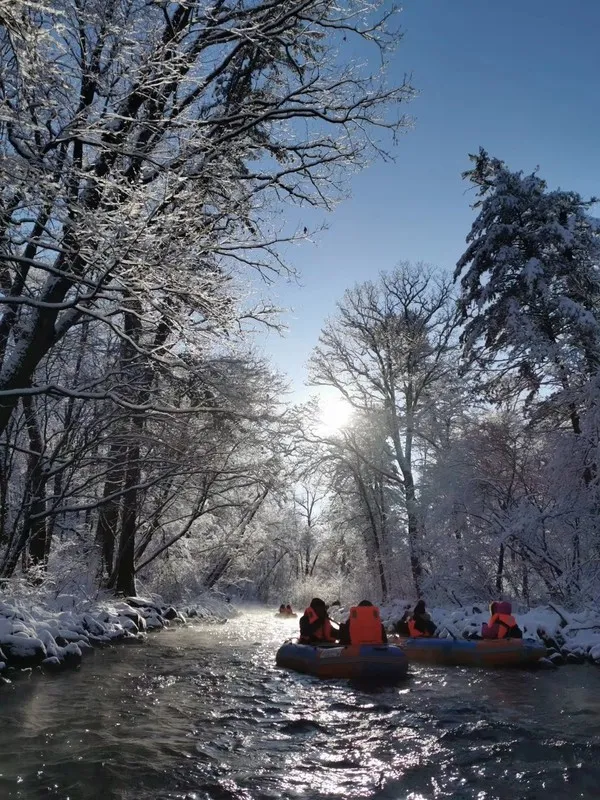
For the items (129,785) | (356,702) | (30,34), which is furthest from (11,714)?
(30,34)

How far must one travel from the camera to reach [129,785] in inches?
186

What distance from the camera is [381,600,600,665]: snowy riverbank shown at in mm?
11117

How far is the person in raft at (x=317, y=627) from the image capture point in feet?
37.9

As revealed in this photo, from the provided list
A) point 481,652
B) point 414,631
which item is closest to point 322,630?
point 414,631

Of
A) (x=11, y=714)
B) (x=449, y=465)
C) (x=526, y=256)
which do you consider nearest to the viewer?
(x=11, y=714)

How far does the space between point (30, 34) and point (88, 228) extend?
1.72 metres

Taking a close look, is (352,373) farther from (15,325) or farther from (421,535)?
(15,325)

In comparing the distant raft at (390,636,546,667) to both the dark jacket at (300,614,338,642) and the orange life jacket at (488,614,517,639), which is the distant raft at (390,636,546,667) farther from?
the dark jacket at (300,614,338,642)

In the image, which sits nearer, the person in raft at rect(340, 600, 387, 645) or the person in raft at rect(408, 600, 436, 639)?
the person in raft at rect(340, 600, 387, 645)

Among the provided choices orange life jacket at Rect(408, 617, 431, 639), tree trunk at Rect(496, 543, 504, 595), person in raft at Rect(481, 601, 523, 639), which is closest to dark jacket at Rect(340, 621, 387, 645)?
person in raft at Rect(481, 601, 523, 639)

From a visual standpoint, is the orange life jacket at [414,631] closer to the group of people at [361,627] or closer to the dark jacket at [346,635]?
the group of people at [361,627]

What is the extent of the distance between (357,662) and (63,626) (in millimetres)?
5716

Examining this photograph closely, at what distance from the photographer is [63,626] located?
1104 cm

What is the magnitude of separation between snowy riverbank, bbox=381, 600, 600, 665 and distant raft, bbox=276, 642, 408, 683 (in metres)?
3.62
